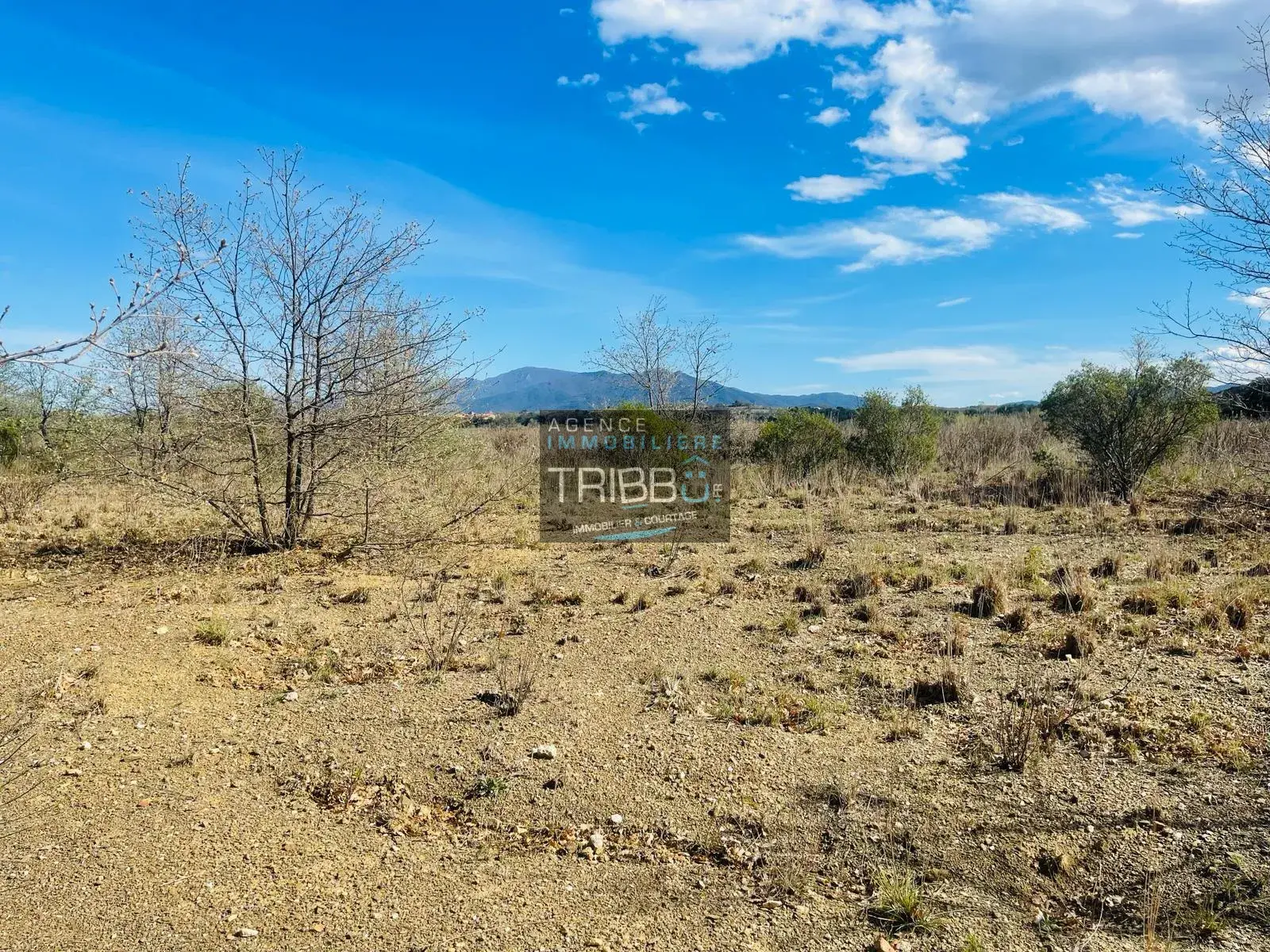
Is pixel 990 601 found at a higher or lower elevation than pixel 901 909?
higher

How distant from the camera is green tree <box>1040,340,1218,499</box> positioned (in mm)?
12102

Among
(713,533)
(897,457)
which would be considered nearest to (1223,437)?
(897,457)

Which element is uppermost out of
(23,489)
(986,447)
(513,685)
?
(986,447)

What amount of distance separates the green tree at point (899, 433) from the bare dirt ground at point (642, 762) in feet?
28.1

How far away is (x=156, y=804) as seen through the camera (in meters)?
3.42

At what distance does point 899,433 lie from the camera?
15.8 metres

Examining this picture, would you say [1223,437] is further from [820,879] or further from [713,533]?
[820,879]

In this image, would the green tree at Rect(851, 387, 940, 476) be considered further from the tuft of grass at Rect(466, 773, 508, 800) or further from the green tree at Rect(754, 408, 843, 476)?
the tuft of grass at Rect(466, 773, 508, 800)

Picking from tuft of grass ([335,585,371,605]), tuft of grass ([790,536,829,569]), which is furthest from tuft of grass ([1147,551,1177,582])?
tuft of grass ([335,585,371,605])

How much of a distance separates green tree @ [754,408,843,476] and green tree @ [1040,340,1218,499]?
185 inches

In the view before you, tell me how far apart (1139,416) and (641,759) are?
11736 millimetres

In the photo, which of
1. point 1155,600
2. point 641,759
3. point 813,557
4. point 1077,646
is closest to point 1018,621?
point 1077,646

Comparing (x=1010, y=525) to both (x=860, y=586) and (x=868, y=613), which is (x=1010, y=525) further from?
(x=868, y=613)

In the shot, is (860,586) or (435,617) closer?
(435,617)
